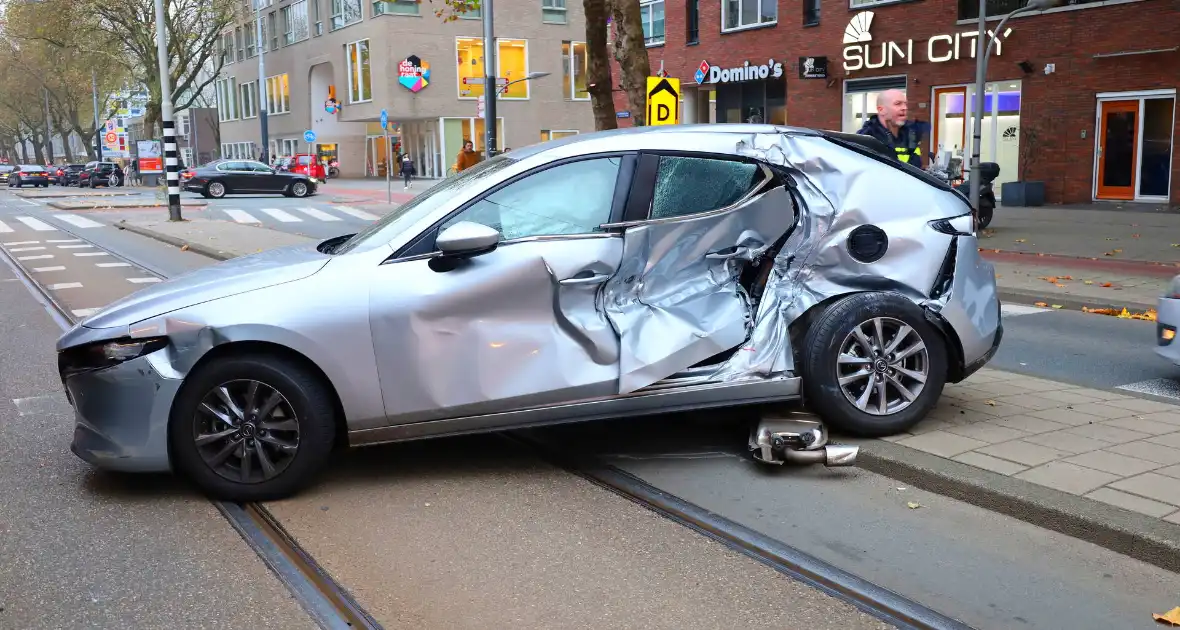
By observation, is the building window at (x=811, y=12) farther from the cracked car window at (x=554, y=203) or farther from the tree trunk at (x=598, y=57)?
the cracked car window at (x=554, y=203)

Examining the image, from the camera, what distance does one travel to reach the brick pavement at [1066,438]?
4.57m

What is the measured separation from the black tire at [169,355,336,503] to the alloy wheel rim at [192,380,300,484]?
20 millimetres

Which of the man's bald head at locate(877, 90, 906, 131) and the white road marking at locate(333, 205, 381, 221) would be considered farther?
the white road marking at locate(333, 205, 381, 221)

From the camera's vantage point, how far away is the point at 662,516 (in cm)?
460

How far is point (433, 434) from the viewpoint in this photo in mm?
4887

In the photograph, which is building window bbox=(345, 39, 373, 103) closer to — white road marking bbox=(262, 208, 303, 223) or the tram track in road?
white road marking bbox=(262, 208, 303, 223)

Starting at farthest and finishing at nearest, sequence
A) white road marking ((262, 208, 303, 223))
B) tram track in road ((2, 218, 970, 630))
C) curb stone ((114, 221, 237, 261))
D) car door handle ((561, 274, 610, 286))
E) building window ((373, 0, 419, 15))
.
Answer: building window ((373, 0, 419, 15)), white road marking ((262, 208, 303, 223)), curb stone ((114, 221, 237, 261)), car door handle ((561, 274, 610, 286)), tram track in road ((2, 218, 970, 630))

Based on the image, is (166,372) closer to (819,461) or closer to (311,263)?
(311,263)

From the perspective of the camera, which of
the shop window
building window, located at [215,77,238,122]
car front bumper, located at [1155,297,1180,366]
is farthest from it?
building window, located at [215,77,238,122]

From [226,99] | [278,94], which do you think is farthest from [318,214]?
[226,99]

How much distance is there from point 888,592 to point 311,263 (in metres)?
2.96

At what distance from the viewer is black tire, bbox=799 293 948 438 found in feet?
17.4

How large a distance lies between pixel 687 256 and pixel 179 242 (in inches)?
635

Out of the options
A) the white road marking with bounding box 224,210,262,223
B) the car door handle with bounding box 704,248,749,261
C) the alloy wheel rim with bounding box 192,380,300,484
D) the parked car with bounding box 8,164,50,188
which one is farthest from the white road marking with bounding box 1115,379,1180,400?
the parked car with bounding box 8,164,50,188
